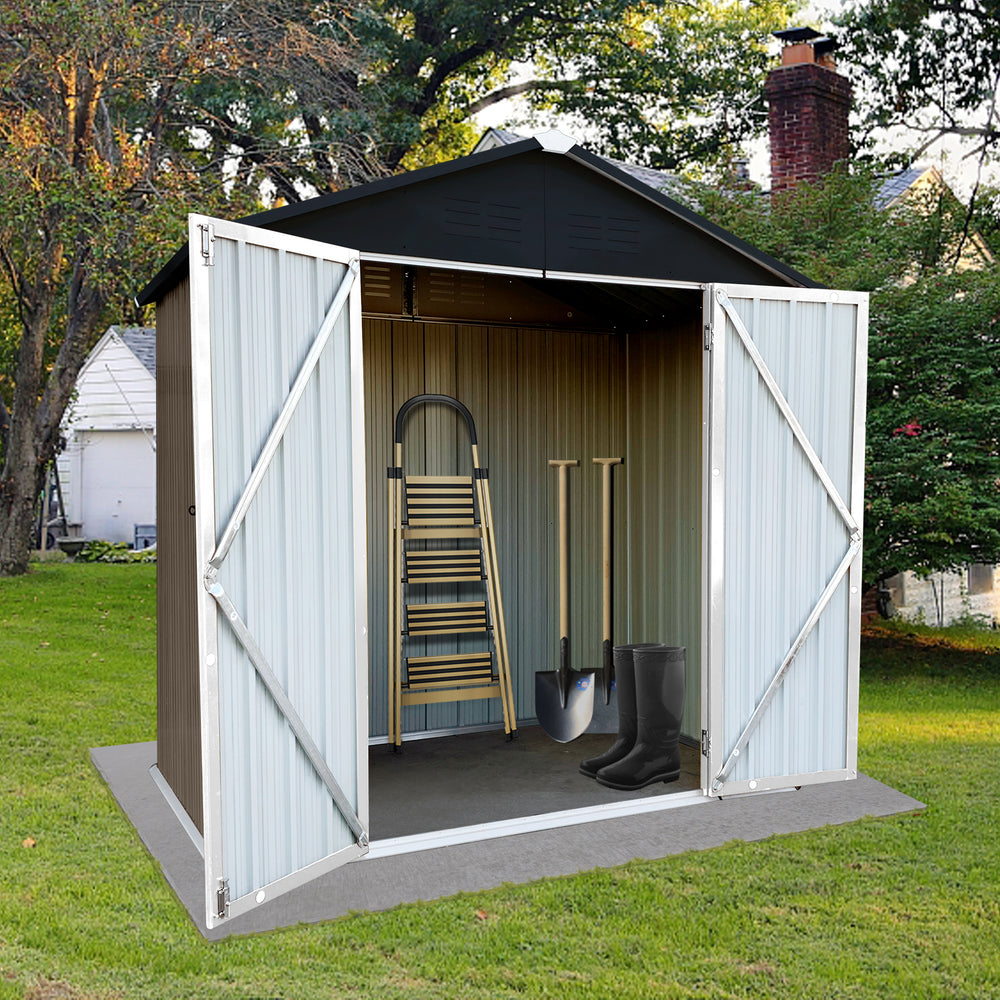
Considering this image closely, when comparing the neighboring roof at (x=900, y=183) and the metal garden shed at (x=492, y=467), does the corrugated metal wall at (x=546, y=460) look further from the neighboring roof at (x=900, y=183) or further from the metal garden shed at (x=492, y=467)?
the neighboring roof at (x=900, y=183)

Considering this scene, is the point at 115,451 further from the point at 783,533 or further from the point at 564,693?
the point at 783,533

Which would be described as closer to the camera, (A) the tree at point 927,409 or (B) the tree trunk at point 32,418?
(A) the tree at point 927,409

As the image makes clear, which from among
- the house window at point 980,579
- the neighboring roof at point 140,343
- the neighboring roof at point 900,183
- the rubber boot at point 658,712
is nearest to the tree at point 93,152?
the neighboring roof at point 140,343

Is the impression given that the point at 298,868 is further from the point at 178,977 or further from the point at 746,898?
the point at 746,898

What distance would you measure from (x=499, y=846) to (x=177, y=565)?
166cm

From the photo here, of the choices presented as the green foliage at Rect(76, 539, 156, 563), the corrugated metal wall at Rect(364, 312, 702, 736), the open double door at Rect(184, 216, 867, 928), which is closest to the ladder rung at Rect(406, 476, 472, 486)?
the corrugated metal wall at Rect(364, 312, 702, 736)

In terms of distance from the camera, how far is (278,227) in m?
3.81

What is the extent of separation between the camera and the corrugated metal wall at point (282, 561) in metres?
3.49

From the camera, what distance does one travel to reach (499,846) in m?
4.16

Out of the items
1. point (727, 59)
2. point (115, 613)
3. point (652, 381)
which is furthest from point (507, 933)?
point (727, 59)

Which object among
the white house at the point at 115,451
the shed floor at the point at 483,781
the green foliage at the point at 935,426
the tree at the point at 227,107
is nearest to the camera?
the shed floor at the point at 483,781

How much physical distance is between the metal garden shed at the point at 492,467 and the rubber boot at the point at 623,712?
17 centimetres

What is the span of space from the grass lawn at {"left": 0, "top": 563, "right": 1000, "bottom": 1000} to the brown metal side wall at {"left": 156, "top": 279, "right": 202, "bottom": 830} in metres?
0.34

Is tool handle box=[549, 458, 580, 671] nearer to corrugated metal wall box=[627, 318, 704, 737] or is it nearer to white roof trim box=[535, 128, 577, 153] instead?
corrugated metal wall box=[627, 318, 704, 737]
